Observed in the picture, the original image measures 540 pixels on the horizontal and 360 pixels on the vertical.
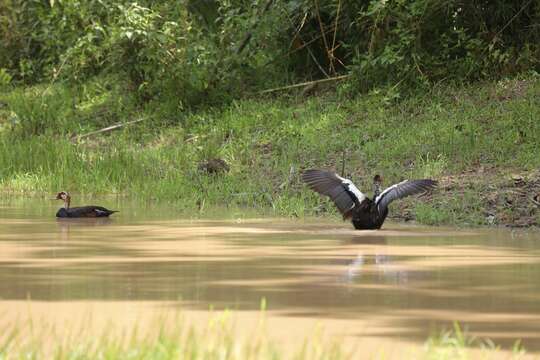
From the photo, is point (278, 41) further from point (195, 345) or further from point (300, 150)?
point (195, 345)

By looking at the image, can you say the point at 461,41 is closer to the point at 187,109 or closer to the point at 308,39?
the point at 308,39

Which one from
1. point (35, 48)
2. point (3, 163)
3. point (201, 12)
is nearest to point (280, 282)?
point (3, 163)

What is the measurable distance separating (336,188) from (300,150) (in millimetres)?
4653

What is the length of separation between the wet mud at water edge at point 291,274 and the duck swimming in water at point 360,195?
0.16 metres

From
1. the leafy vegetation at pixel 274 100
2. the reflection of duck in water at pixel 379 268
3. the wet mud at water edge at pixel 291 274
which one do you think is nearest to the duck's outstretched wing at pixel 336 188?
the wet mud at water edge at pixel 291 274

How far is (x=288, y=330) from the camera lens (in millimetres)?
6324

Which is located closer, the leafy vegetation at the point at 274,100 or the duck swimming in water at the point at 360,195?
the duck swimming in water at the point at 360,195

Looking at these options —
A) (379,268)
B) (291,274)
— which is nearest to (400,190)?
(379,268)

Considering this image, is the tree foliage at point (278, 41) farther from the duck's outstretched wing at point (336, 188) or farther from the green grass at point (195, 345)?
the green grass at point (195, 345)

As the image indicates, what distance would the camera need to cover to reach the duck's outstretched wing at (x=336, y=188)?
467 inches

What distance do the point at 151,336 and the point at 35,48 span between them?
20.3 metres

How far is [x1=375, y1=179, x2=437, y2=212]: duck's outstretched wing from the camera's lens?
11.6 metres

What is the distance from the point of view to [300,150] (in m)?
16.6

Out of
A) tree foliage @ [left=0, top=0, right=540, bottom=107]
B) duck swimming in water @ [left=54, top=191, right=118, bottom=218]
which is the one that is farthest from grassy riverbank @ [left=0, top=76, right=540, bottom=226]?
duck swimming in water @ [left=54, top=191, right=118, bottom=218]
